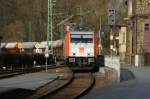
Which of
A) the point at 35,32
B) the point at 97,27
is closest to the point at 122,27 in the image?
the point at 97,27

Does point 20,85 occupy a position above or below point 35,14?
below

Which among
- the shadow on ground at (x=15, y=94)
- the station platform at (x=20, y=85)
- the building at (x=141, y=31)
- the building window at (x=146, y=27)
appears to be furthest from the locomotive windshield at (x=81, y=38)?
the shadow on ground at (x=15, y=94)

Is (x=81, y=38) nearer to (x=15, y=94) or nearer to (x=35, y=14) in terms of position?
(x=15, y=94)

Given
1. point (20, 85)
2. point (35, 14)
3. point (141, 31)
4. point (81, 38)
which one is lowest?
point (20, 85)

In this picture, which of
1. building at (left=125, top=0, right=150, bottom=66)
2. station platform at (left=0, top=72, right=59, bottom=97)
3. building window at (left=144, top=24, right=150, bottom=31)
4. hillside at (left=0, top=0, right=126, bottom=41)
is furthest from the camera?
hillside at (left=0, top=0, right=126, bottom=41)

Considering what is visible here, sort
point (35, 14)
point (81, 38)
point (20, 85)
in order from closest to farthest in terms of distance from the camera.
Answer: point (20, 85), point (81, 38), point (35, 14)

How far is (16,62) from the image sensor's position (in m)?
60.6

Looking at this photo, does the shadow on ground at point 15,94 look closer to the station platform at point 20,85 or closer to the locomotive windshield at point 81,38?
the station platform at point 20,85

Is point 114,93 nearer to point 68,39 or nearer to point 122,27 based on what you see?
point 68,39

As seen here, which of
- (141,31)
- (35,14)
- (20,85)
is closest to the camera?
(20,85)

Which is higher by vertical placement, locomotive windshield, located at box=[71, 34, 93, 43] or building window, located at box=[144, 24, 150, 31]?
building window, located at box=[144, 24, 150, 31]

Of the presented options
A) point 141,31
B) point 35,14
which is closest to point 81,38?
point 141,31

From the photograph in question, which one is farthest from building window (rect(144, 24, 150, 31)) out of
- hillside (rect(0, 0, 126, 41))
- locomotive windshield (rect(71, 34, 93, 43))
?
hillside (rect(0, 0, 126, 41))

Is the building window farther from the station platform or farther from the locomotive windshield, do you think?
the station platform
